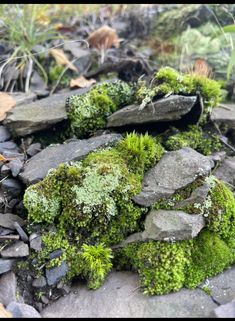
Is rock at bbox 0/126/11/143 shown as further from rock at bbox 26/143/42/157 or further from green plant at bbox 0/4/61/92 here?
green plant at bbox 0/4/61/92

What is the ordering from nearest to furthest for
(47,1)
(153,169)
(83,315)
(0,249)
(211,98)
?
(83,315) < (0,249) < (153,169) < (211,98) < (47,1)

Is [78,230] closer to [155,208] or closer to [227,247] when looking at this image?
[155,208]

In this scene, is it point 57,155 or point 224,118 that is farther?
point 224,118

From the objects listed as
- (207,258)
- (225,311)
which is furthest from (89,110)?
(225,311)

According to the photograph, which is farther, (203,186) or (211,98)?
(211,98)

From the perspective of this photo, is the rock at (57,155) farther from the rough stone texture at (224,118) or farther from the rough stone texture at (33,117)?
the rough stone texture at (224,118)

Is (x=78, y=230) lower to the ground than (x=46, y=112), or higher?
lower

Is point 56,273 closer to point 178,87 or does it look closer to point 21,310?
point 21,310

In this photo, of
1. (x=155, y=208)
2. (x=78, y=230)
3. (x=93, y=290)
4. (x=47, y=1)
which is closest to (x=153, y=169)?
(x=155, y=208)
